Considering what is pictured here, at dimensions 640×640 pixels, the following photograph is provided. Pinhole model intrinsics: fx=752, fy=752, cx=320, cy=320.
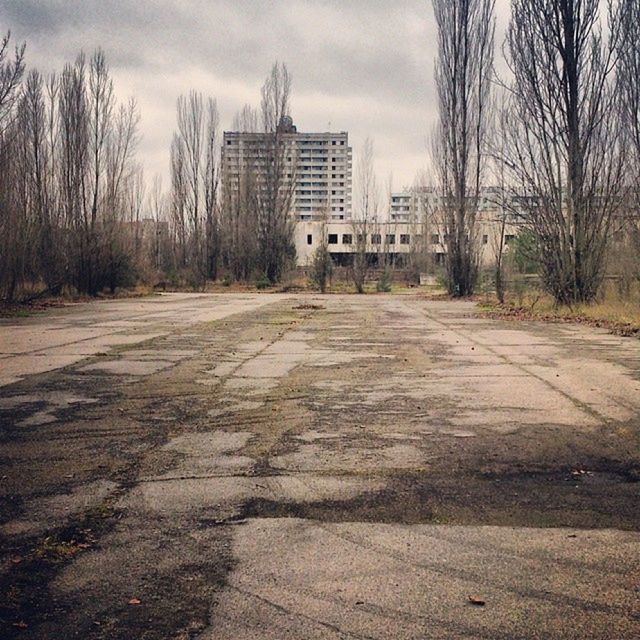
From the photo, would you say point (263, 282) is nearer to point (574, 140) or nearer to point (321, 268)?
point (321, 268)

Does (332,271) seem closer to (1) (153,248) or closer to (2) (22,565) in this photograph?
(1) (153,248)

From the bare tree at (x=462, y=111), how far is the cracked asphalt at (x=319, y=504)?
2319 cm

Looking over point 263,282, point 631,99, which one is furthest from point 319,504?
point 263,282

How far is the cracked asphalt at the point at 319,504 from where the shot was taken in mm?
2512

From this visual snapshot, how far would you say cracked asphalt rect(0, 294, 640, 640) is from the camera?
2.51m

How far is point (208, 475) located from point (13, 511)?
1052 millimetres

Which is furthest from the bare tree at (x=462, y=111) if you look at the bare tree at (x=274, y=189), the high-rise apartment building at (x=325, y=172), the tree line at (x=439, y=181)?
the high-rise apartment building at (x=325, y=172)

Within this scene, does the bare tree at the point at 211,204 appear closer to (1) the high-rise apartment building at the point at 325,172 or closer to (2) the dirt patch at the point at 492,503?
(2) the dirt patch at the point at 492,503

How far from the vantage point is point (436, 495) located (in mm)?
3840

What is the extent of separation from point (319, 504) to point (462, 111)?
2901 centimetres

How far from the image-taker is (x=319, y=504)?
369cm

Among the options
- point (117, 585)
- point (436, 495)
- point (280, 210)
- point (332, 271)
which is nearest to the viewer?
point (117, 585)

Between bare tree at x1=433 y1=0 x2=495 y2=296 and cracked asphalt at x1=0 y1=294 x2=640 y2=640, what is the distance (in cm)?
2319

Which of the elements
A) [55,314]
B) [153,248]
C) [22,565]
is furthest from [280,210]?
[22,565]
